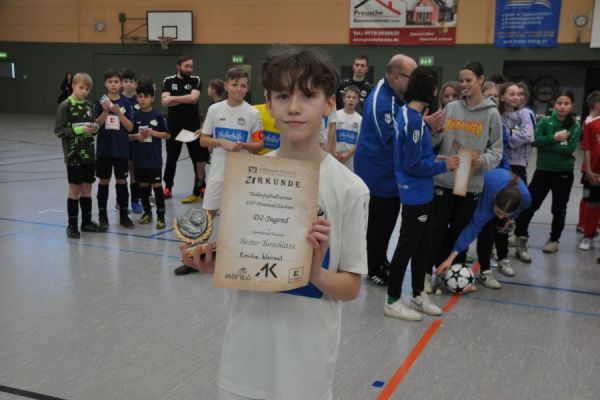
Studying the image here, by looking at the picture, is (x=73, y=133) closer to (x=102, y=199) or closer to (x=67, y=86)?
(x=102, y=199)

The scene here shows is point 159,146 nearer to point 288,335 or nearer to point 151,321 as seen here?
point 151,321

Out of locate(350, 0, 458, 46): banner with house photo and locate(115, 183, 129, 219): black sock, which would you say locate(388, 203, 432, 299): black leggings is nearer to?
locate(115, 183, 129, 219): black sock

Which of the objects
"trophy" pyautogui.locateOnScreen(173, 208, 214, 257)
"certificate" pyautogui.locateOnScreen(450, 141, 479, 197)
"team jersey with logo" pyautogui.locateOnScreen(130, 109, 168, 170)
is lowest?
"team jersey with logo" pyautogui.locateOnScreen(130, 109, 168, 170)

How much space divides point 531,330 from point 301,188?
299 centimetres

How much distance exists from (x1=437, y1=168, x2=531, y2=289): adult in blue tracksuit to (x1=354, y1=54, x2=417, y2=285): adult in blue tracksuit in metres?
0.54

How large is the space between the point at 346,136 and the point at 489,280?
2.23 meters

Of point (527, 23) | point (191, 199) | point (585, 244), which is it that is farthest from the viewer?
point (527, 23)

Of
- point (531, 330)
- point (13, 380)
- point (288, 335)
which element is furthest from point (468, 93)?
point (13, 380)

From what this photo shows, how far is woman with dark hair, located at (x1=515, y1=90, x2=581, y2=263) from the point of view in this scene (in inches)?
215

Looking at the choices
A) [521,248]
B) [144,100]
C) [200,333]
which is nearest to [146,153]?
[144,100]

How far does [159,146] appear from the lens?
20.4ft

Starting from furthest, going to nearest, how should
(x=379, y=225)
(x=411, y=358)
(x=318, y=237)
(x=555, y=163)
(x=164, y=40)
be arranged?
(x=164, y=40) < (x=555, y=163) < (x=379, y=225) < (x=411, y=358) < (x=318, y=237)

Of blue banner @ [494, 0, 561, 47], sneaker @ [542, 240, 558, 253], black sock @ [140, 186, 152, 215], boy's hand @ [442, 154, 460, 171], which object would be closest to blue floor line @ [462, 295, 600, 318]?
boy's hand @ [442, 154, 460, 171]

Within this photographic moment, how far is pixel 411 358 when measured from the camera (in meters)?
3.23
